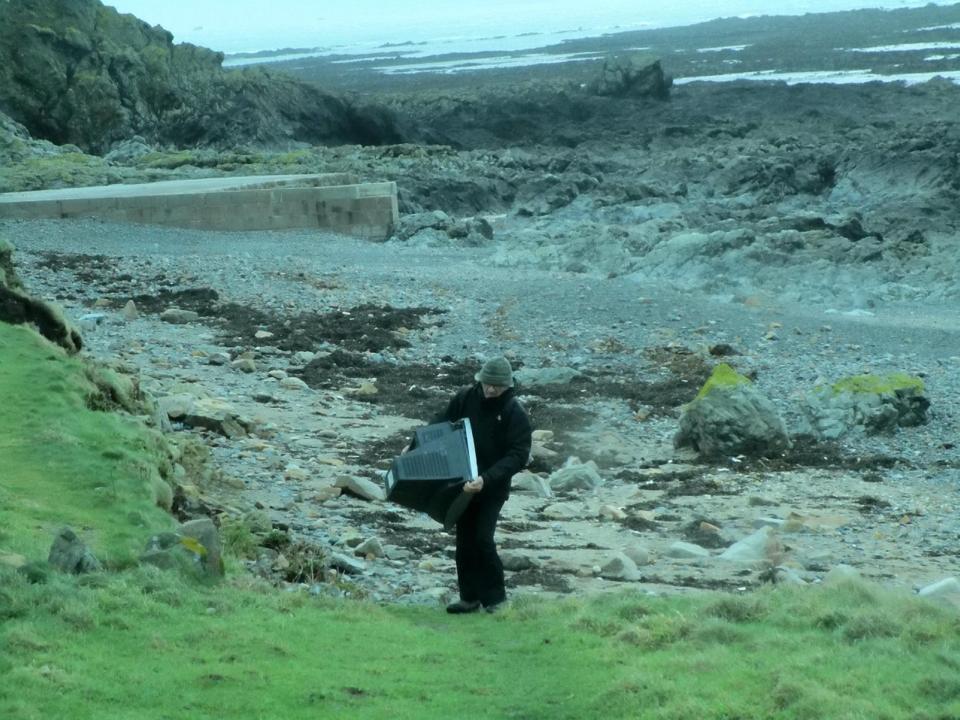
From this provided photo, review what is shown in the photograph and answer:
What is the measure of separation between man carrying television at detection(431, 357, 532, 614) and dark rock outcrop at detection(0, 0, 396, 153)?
119 feet

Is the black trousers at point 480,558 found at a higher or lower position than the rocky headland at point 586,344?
higher

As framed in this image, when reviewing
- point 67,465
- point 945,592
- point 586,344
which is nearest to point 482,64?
point 586,344

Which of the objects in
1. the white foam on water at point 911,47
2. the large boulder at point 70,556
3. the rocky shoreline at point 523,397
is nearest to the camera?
the large boulder at point 70,556

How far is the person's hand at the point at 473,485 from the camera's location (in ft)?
23.3

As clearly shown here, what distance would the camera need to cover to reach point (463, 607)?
7379 millimetres

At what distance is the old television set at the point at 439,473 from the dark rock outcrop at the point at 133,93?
36.3 m

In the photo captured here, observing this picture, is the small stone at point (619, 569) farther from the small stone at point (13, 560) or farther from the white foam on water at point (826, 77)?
the white foam on water at point (826, 77)

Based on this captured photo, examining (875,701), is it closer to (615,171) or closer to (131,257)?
(131,257)

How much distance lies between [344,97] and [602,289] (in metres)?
29.2

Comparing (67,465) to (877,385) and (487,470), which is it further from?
(877,385)

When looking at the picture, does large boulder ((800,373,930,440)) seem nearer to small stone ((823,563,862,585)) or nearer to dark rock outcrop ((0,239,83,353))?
small stone ((823,563,862,585))

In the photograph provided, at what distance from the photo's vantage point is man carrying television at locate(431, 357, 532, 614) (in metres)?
7.30

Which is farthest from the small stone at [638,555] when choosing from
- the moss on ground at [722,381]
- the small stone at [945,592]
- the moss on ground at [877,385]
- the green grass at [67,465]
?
the moss on ground at [877,385]

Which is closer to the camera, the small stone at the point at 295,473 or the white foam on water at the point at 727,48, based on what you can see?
the small stone at the point at 295,473
